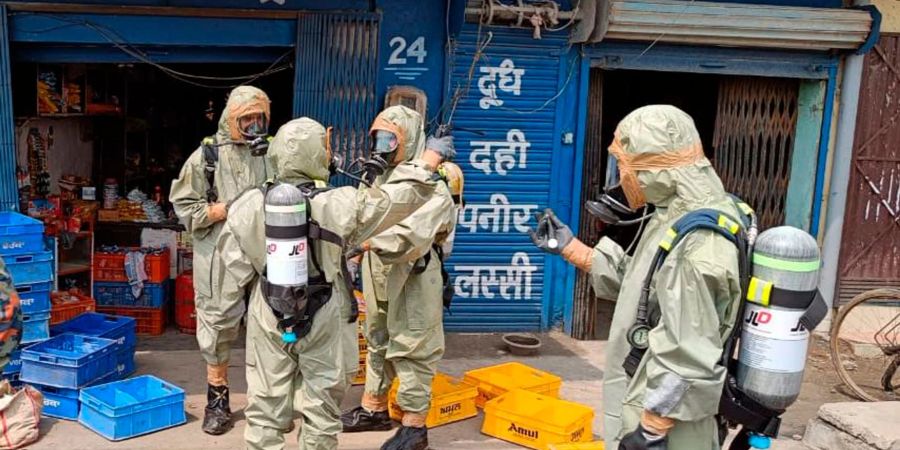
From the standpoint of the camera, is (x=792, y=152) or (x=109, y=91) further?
(x=109, y=91)

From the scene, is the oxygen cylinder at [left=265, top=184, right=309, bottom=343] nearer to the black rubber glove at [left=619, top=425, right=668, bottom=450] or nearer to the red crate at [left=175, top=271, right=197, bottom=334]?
the black rubber glove at [left=619, top=425, right=668, bottom=450]

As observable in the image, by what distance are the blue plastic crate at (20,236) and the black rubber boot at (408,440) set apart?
9.08ft

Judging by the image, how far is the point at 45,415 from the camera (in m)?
5.71

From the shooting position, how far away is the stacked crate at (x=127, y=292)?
25.1 ft

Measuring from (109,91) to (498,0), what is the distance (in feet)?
14.1

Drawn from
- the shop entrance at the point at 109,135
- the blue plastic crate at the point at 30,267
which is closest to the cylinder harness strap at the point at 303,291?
the blue plastic crate at the point at 30,267

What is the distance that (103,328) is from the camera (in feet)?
21.3

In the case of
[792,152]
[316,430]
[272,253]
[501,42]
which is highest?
[501,42]

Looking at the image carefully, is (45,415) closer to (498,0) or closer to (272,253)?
(272,253)

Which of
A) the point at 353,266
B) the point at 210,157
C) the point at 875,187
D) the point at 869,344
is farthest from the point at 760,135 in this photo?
the point at 210,157

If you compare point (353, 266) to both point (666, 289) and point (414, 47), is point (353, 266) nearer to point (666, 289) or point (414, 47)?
point (414, 47)

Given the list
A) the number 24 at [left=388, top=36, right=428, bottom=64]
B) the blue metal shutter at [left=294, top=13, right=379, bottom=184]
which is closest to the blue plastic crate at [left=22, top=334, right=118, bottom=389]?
the blue metal shutter at [left=294, top=13, right=379, bottom=184]

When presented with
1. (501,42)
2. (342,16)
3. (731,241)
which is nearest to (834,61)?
(501,42)

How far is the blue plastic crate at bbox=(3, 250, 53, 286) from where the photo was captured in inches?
227
